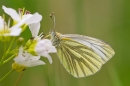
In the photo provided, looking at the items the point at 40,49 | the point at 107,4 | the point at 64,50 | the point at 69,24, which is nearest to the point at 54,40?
the point at 64,50

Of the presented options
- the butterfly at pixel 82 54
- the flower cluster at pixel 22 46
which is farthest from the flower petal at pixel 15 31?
the butterfly at pixel 82 54

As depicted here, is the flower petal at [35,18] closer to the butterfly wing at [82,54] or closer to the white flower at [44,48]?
the white flower at [44,48]

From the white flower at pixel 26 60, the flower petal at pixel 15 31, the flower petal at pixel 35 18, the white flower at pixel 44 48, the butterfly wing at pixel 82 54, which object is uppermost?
the flower petal at pixel 35 18

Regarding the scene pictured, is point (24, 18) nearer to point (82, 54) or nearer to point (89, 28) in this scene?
point (82, 54)

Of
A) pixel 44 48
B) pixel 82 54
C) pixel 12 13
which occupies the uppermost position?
pixel 12 13

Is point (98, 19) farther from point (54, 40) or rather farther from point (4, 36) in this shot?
point (4, 36)

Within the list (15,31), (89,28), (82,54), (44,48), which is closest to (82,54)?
(82,54)

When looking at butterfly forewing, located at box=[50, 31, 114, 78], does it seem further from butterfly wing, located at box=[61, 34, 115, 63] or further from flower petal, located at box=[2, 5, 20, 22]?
flower petal, located at box=[2, 5, 20, 22]

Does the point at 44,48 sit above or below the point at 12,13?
below
